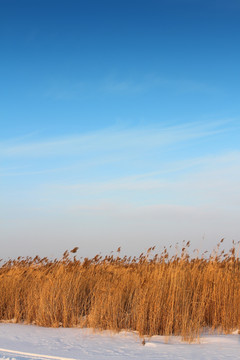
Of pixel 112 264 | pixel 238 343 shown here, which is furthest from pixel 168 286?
pixel 112 264

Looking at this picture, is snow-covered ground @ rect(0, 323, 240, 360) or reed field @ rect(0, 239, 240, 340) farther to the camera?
reed field @ rect(0, 239, 240, 340)

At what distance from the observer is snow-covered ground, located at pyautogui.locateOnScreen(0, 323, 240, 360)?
5242 millimetres

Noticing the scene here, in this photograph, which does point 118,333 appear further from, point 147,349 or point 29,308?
point 29,308

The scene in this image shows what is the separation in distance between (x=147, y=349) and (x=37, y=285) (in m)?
3.92

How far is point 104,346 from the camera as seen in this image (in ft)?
19.2

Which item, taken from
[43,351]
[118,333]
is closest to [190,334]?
[118,333]

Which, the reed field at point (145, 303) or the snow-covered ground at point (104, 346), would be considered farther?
the reed field at point (145, 303)

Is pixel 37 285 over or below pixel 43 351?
over

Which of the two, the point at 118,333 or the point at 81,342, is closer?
the point at 81,342

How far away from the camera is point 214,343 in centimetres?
581

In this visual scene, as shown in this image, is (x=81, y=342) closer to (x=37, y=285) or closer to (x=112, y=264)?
(x=37, y=285)

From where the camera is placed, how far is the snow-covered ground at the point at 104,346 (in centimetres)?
524

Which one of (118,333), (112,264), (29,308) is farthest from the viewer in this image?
(112,264)

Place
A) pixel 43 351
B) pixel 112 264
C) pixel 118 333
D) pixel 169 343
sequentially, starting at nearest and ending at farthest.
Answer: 1. pixel 43 351
2. pixel 169 343
3. pixel 118 333
4. pixel 112 264
